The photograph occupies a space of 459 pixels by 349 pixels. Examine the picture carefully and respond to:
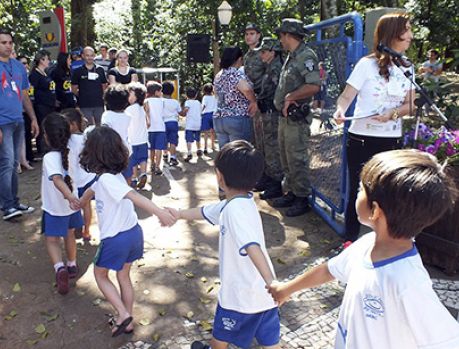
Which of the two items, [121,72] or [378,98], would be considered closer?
[378,98]

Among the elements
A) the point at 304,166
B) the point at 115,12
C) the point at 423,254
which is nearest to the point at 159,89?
the point at 304,166

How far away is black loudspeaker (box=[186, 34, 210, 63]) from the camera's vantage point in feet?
51.2

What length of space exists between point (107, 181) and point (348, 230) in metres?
2.21

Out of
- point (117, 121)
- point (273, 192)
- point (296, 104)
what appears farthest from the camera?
point (273, 192)

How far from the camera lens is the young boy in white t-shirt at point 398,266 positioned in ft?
4.39

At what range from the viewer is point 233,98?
540 cm

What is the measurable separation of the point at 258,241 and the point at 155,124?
525 cm

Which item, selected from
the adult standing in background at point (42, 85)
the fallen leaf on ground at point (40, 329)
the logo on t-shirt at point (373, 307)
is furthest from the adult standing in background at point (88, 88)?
the logo on t-shirt at point (373, 307)

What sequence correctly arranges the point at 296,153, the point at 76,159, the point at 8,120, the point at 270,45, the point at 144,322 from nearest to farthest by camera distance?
the point at 144,322 → the point at 76,159 → the point at 296,153 → the point at 8,120 → the point at 270,45

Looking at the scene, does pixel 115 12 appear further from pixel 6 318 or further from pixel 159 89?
pixel 6 318

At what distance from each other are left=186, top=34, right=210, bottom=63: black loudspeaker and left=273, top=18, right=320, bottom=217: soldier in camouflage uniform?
11.2m

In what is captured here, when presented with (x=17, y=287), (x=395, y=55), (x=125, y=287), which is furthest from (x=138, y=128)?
(x=395, y=55)

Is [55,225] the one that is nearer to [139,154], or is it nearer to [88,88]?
[139,154]

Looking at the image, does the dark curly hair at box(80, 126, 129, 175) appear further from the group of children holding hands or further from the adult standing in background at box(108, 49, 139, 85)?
the adult standing in background at box(108, 49, 139, 85)
